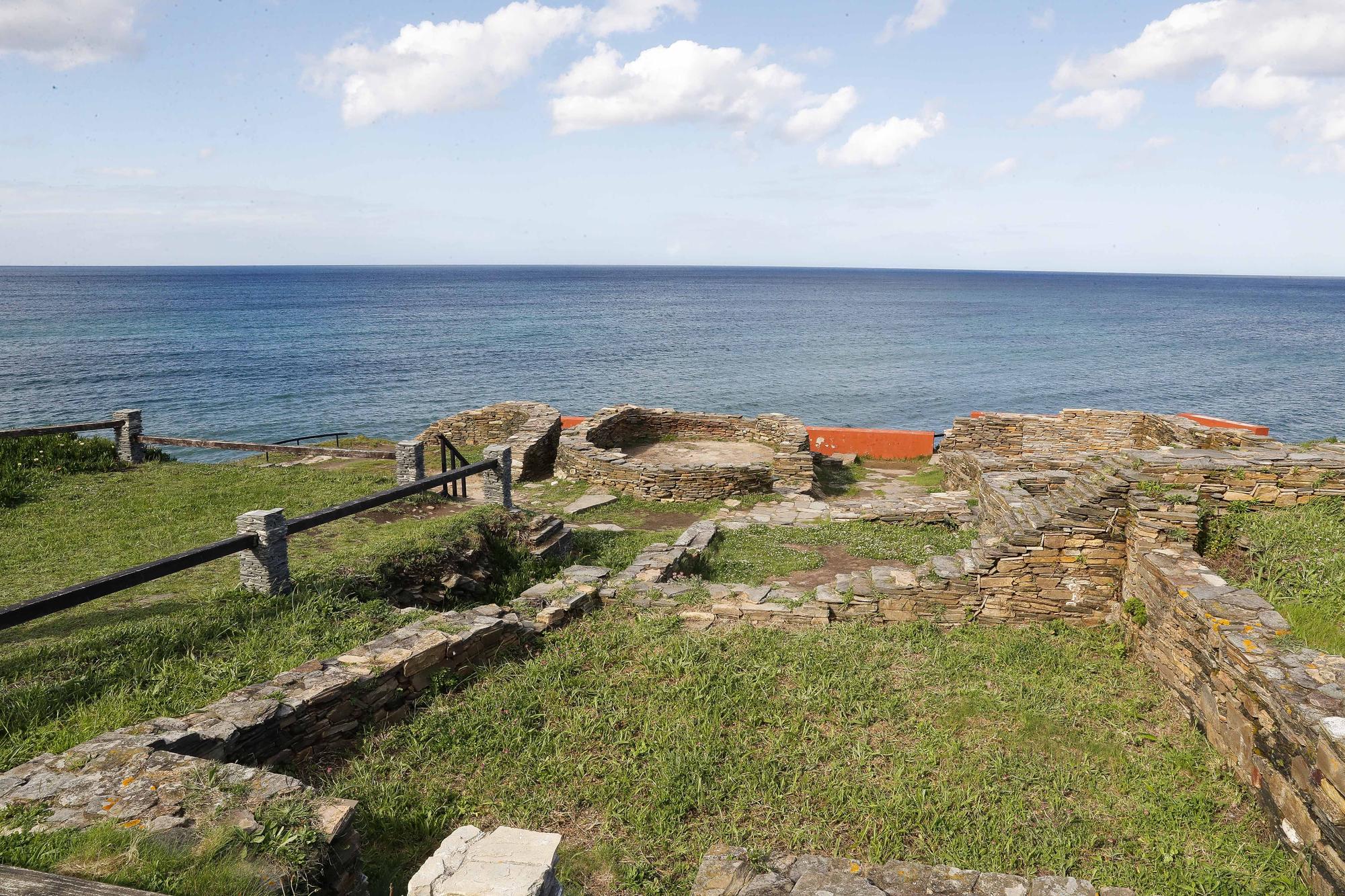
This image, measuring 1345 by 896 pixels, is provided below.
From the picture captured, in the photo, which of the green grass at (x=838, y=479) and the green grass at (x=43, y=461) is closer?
the green grass at (x=43, y=461)

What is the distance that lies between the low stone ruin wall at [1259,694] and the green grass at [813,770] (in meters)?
0.19

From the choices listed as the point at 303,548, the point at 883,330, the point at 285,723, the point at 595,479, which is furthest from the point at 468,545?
the point at 883,330

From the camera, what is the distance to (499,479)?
458 inches

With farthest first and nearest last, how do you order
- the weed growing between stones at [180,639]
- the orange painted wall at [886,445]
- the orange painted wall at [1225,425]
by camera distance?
the orange painted wall at [886,445], the orange painted wall at [1225,425], the weed growing between stones at [180,639]

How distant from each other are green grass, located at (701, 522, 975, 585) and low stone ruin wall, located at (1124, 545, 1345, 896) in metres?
3.76

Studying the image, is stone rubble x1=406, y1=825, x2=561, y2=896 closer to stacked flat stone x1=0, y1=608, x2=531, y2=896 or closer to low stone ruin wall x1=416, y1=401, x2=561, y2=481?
stacked flat stone x1=0, y1=608, x2=531, y2=896

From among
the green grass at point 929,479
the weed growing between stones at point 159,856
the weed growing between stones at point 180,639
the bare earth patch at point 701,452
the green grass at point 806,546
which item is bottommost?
the green grass at point 929,479

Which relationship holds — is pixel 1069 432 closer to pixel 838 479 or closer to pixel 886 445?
pixel 886 445

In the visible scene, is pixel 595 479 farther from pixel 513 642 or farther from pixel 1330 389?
pixel 1330 389

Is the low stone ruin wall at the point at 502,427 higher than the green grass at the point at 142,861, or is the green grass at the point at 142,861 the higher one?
the green grass at the point at 142,861

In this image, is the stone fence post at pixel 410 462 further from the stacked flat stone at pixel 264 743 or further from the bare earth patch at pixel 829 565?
the bare earth patch at pixel 829 565

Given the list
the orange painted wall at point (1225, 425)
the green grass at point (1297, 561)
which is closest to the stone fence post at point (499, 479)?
the green grass at point (1297, 561)

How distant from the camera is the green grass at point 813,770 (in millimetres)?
4656

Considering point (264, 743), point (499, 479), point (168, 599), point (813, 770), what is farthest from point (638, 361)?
point (264, 743)
